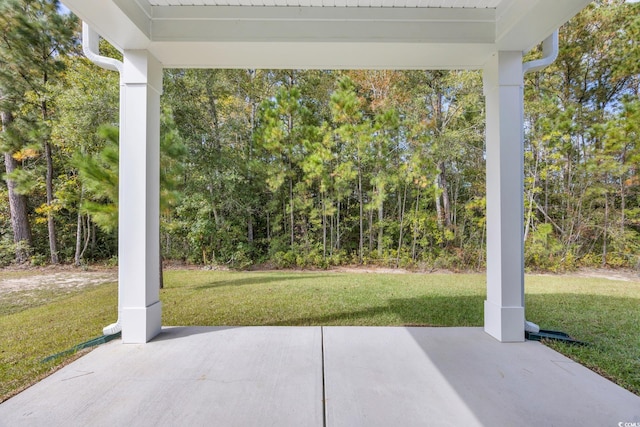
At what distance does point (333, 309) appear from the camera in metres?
3.65

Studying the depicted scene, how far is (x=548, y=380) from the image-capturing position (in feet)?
6.13

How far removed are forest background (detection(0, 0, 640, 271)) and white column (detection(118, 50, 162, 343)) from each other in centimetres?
251

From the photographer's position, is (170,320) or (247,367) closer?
(247,367)

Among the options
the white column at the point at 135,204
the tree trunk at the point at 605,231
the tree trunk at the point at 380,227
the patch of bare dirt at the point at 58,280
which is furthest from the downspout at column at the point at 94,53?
the tree trunk at the point at 605,231

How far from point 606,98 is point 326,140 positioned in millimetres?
5331

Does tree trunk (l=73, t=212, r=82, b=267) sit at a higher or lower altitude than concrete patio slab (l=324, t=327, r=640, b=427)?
higher

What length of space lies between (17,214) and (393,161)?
600 cm

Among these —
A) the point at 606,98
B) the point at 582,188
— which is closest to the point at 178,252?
the point at 582,188

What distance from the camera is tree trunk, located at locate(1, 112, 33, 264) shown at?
377 cm

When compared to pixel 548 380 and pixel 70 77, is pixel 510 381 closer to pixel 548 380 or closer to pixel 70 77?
pixel 548 380

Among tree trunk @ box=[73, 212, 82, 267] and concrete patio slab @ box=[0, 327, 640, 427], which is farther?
tree trunk @ box=[73, 212, 82, 267]

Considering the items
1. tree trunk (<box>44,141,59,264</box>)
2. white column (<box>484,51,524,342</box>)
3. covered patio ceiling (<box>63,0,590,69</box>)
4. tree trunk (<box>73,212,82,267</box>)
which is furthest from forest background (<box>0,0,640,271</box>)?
white column (<box>484,51,524,342</box>)

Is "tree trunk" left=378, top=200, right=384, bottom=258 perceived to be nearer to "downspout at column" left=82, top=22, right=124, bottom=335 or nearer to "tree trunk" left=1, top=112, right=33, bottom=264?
"downspout at column" left=82, top=22, right=124, bottom=335

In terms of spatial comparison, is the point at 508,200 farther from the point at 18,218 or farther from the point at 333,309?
the point at 18,218
